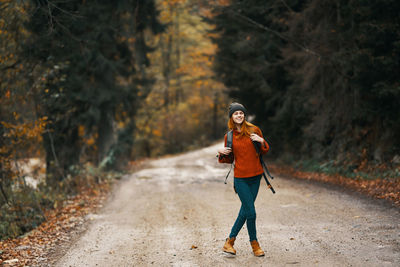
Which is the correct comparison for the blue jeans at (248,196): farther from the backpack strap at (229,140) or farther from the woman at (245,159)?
the backpack strap at (229,140)

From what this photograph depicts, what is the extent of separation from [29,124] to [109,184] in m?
5.08

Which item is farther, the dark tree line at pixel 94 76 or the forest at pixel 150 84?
the dark tree line at pixel 94 76

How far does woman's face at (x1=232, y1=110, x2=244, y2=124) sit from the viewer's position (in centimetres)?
545

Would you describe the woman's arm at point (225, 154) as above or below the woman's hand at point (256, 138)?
below

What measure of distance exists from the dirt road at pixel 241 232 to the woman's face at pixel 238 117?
2.03 meters

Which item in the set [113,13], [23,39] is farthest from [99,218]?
[113,13]

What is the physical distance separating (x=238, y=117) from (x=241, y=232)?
265cm

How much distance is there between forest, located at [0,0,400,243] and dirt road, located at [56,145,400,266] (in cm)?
272

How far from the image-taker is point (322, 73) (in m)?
14.2

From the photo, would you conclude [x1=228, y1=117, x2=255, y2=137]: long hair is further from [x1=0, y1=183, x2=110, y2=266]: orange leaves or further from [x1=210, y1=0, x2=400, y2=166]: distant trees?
[x1=210, y1=0, x2=400, y2=166]: distant trees

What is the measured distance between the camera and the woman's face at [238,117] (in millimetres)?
5445

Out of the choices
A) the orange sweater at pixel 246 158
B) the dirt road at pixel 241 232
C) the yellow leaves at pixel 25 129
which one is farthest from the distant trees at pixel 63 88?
the orange sweater at pixel 246 158

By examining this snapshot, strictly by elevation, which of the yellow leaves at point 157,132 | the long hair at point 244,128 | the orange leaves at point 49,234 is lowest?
the orange leaves at point 49,234

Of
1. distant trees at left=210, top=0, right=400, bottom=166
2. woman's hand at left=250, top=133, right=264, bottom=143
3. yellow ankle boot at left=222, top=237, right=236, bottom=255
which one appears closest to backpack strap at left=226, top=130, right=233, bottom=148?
woman's hand at left=250, top=133, right=264, bottom=143
